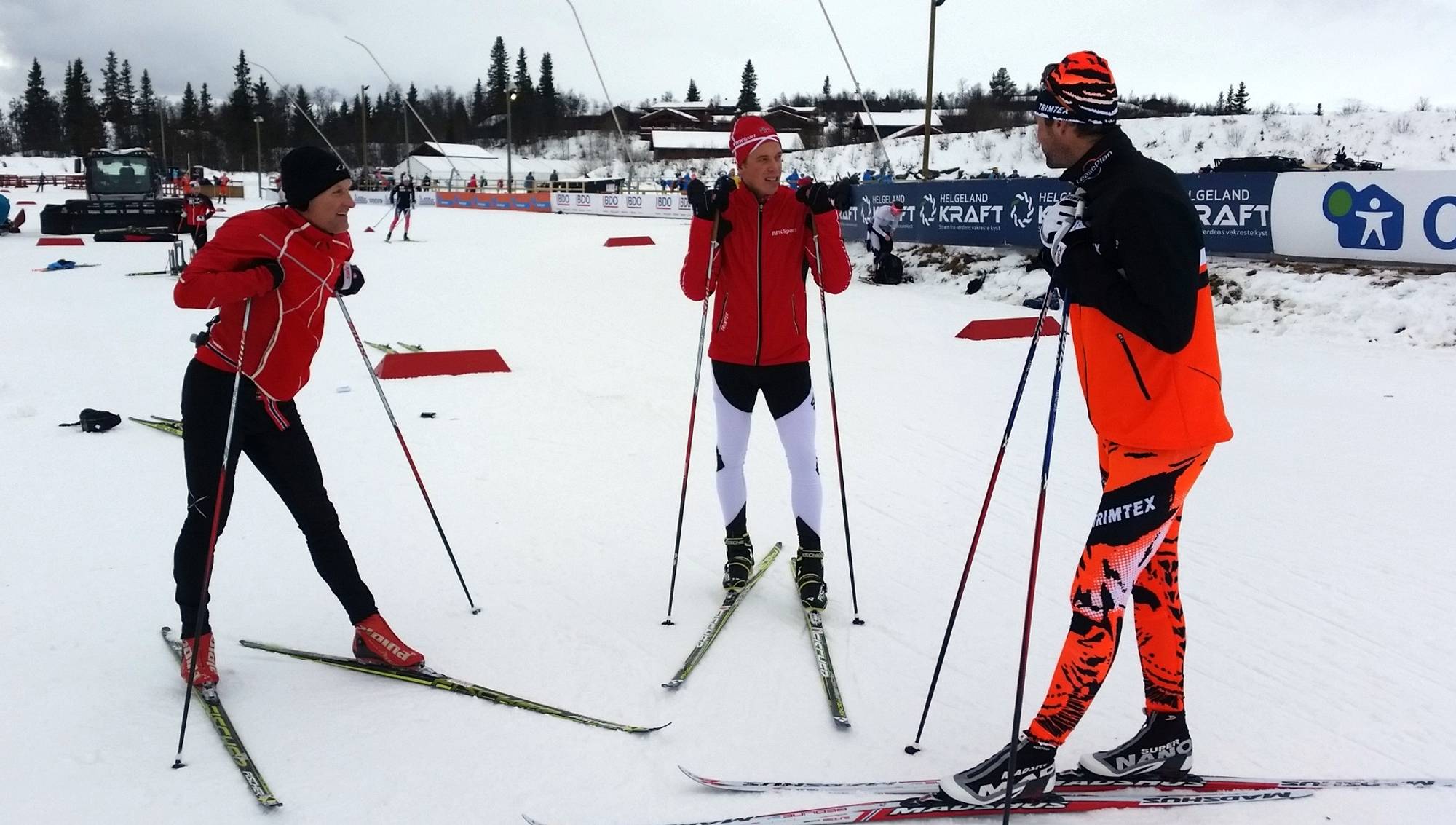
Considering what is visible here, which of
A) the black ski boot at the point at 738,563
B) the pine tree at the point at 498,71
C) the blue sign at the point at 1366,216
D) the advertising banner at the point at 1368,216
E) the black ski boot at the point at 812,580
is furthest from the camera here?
the pine tree at the point at 498,71

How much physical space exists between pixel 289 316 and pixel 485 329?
796 cm

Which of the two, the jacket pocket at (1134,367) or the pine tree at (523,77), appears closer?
the jacket pocket at (1134,367)

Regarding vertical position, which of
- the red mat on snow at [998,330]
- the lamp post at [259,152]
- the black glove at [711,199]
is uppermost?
the lamp post at [259,152]

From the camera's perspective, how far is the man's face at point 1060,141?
244 cm

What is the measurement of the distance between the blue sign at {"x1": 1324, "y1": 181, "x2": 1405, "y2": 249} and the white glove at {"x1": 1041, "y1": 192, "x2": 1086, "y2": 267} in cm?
1112

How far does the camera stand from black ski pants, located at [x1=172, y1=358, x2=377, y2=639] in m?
3.13

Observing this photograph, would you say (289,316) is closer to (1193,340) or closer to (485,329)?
(1193,340)

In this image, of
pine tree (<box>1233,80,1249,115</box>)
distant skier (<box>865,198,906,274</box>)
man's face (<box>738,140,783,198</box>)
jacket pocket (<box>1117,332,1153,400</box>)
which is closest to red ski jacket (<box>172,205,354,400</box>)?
man's face (<box>738,140,783,198</box>)

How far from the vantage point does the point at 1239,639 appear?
12.1ft

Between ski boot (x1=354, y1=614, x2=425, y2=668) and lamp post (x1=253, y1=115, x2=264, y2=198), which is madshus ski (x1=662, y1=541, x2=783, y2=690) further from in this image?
lamp post (x1=253, y1=115, x2=264, y2=198)

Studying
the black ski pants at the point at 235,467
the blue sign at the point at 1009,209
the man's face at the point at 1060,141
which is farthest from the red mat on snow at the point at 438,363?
the man's face at the point at 1060,141

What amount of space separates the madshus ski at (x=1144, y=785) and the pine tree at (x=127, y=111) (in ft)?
342

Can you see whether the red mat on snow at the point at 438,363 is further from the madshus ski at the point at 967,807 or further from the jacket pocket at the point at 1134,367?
the jacket pocket at the point at 1134,367

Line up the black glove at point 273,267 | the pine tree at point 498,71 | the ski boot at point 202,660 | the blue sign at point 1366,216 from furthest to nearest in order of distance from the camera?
the pine tree at point 498,71, the blue sign at point 1366,216, the ski boot at point 202,660, the black glove at point 273,267
